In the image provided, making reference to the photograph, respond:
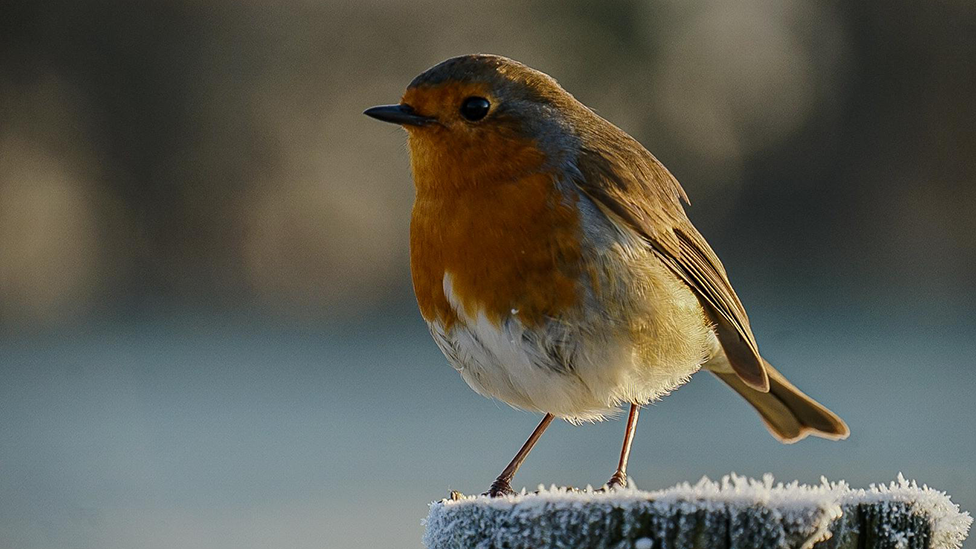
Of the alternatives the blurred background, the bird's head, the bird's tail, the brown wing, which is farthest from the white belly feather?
the blurred background

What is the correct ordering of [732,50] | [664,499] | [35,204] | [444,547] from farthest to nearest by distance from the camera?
[732,50], [35,204], [444,547], [664,499]

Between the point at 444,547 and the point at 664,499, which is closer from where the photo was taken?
the point at 664,499

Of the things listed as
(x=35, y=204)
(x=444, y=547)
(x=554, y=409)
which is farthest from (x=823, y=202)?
(x=444, y=547)

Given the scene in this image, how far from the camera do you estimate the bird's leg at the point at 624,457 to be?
2.94m

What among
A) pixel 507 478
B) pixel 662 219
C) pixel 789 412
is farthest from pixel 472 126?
pixel 789 412

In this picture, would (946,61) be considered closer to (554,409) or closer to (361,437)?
(361,437)

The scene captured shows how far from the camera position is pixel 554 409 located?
116 inches

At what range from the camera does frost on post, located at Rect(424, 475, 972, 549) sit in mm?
1861

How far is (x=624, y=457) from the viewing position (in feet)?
10.1

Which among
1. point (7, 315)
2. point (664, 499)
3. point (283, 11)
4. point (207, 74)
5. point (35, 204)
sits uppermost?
point (283, 11)

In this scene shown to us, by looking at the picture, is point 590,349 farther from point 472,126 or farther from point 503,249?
point 472,126

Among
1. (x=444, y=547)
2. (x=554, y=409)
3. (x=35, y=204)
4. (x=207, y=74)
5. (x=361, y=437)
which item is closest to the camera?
(x=444, y=547)

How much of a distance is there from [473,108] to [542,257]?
1.46 feet

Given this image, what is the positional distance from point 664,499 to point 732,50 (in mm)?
8584
